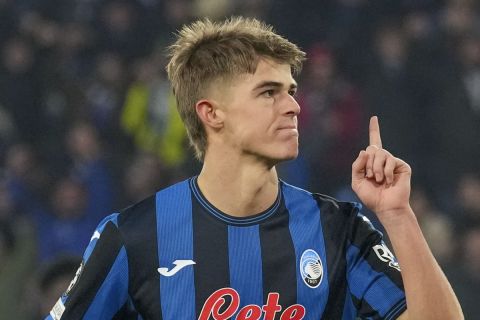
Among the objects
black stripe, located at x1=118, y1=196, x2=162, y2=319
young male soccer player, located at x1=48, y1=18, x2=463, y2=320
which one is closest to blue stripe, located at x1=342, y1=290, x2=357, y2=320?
young male soccer player, located at x1=48, y1=18, x2=463, y2=320

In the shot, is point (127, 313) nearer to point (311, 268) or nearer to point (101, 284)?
point (101, 284)

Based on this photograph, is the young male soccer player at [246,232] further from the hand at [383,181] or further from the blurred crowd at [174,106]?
the blurred crowd at [174,106]

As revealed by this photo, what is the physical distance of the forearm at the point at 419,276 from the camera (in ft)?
11.0

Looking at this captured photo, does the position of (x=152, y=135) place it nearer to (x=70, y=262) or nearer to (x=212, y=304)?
(x=70, y=262)

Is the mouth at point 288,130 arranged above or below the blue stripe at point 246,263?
above

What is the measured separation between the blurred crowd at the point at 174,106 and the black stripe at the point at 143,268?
15.5 feet

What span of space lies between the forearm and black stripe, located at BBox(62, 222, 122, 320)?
881 mm

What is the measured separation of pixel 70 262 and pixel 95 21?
5.21 m

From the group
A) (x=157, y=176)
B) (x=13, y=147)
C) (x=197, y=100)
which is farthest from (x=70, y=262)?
(x=13, y=147)

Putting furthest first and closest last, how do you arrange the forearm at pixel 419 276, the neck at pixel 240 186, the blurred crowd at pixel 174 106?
the blurred crowd at pixel 174 106 → the neck at pixel 240 186 → the forearm at pixel 419 276

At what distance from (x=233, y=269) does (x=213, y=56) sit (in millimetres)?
714

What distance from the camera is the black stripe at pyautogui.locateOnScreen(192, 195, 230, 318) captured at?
142 inches

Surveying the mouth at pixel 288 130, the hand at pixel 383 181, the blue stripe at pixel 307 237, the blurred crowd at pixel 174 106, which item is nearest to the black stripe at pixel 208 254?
the blue stripe at pixel 307 237

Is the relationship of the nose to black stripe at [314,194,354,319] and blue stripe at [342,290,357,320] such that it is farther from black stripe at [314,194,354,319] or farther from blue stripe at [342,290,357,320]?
blue stripe at [342,290,357,320]
